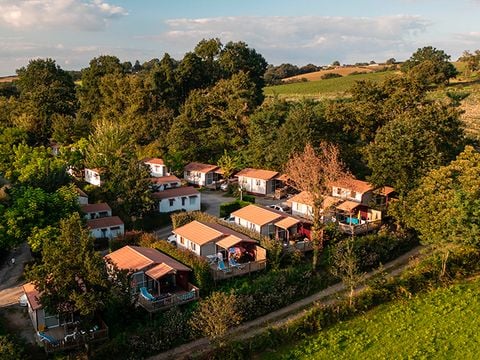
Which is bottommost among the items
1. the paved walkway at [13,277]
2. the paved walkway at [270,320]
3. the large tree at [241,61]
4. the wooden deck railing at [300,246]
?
the paved walkway at [270,320]

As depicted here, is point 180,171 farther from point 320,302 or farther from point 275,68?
point 275,68

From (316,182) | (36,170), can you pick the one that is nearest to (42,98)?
(36,170)

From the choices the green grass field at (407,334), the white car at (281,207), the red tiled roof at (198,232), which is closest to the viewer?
the green grass field at (407,334)

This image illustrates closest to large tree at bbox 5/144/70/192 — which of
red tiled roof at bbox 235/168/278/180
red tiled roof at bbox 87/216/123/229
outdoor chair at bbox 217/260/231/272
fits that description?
red tiled roof at bbox 87/216/123/229

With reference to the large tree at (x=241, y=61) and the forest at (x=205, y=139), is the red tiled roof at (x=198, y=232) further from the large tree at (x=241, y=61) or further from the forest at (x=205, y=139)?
the large tree at (x=241, y=61)

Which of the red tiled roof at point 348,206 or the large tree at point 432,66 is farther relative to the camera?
the large tree at point 432,66

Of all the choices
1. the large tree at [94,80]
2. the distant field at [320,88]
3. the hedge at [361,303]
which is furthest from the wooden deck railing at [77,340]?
the distant field at [320,88]

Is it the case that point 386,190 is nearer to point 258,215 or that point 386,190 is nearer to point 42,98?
point 258,215
